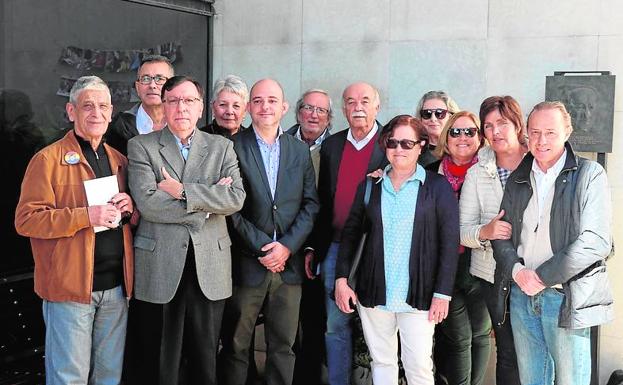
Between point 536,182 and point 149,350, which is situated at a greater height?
point 536,182

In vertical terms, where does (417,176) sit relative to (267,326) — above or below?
above

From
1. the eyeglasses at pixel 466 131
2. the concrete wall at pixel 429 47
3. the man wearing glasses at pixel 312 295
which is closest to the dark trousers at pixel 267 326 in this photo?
the man wearing glasses at pixel 312 295

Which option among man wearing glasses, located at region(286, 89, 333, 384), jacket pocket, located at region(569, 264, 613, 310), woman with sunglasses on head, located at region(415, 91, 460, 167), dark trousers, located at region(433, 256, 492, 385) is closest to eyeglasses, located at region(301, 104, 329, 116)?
man wearing glasses, located at region(286, 89, 333, 384)

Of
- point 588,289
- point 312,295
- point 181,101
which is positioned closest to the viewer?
point 588,289

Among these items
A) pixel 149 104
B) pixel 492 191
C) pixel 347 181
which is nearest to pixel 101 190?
pixel 149 104

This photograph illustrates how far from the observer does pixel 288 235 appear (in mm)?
4477

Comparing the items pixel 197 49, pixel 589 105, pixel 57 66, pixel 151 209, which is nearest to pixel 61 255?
pixel 151 209

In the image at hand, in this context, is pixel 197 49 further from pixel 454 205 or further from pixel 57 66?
pixel 454 205

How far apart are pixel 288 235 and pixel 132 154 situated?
1039 mm

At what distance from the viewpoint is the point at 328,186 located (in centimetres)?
482

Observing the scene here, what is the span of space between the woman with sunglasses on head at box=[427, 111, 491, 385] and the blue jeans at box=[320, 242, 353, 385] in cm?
59

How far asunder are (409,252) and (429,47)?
2500 millimetres

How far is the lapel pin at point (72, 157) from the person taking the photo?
155 inches

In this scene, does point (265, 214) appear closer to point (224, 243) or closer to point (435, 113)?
point (224, 243)
